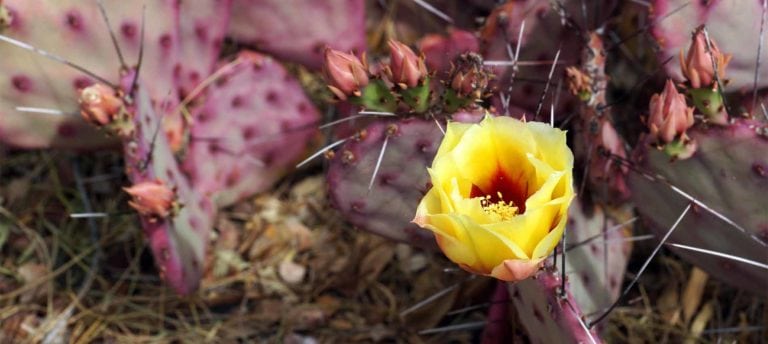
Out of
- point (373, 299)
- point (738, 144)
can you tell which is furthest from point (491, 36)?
point (373, 299)

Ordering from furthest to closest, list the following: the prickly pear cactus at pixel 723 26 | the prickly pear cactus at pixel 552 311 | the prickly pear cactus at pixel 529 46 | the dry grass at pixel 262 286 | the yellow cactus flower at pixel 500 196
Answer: the dry grass at pixel 262 286
the prickly pear cactus at pixel 529 46
the prickly pear cactus at pixel 723 26
the prickly pear cactus at pixel 552 311
the yellow cactus flower at pixel 500 196

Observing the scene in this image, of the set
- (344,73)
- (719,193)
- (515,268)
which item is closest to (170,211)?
(344,73)

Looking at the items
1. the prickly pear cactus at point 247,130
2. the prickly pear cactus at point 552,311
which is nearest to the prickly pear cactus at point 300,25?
the prickly pear cactus at point 247,130

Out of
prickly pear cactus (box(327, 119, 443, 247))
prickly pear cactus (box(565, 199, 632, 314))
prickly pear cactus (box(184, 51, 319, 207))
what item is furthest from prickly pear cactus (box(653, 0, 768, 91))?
prickly pear cactus (box(184, 51, 319, 207))

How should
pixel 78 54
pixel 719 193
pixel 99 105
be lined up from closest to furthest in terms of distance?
1. pixel 719 193
2. pixel 99 105
3. pixel 78 54

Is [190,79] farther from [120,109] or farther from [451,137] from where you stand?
[451,137]

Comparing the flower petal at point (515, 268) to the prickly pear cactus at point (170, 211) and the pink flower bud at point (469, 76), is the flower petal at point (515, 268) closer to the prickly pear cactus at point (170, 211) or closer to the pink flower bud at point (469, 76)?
the pink flower bud at point (469, 76)

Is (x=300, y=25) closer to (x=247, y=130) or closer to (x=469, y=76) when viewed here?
(x=247, y=130)

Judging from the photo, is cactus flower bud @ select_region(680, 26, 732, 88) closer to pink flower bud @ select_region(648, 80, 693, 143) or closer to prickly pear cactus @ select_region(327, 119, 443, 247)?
pink flower bud @ select_region(648, 80, 693, 143)

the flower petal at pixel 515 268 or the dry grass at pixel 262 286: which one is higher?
the flower petal at pixel 515 268
